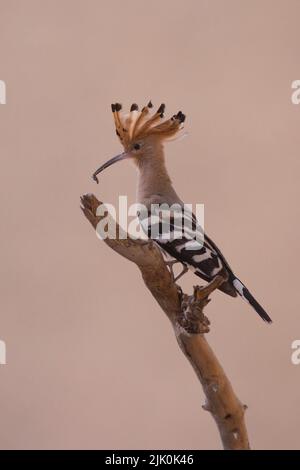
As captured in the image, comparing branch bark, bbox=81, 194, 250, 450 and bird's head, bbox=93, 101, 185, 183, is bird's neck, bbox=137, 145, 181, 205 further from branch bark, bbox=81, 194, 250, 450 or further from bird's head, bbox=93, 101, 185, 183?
branch bark, bbox=81, 194, 250, 450

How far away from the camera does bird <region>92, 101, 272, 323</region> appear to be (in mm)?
1430

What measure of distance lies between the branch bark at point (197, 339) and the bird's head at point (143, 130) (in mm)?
289

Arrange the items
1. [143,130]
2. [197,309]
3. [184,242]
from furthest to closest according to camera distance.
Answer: [143,130]
[184,242]
[197,309]

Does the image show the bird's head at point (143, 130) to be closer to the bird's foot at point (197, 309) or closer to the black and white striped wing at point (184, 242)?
the black and white striped wing at point (184, 242)

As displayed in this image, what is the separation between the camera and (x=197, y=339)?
1.31 metres

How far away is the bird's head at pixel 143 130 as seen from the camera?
4.98 feet

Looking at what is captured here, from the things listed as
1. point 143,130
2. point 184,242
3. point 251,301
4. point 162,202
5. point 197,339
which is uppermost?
point 143,130

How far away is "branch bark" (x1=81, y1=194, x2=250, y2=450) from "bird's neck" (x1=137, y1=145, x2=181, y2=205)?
262 millimetres

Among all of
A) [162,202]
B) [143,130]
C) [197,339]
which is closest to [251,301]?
[197,339]

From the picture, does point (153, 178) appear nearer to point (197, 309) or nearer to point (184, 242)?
→ point (184, 242)

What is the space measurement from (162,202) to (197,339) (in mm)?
340

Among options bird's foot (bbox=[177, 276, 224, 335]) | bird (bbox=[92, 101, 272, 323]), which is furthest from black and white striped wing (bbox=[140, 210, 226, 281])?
bird's foot (bbox=[177, 276, 224, 335])

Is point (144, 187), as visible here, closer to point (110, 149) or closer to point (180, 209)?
point (180, 209)
